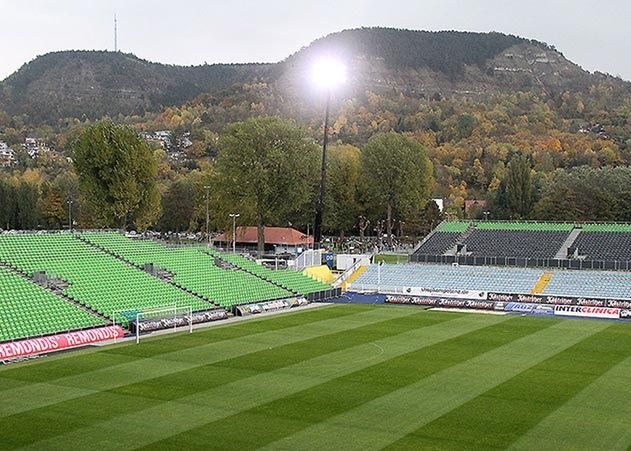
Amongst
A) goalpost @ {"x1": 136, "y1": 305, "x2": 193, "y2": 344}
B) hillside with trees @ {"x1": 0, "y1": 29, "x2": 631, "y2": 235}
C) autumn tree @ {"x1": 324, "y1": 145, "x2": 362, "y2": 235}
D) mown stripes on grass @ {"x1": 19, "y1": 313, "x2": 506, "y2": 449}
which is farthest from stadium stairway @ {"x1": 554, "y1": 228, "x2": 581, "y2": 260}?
goalpost @ {"x1": 136, "y1": 305, "x2": 193, "y2": 344}

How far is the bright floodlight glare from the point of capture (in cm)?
5278

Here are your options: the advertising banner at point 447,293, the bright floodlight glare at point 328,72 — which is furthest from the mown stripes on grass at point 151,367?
the bright floodlight glare at point 328,72

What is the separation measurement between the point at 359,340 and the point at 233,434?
48.0ft

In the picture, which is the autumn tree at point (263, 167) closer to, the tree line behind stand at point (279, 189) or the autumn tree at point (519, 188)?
the tree line behind stand at point (279, 189)

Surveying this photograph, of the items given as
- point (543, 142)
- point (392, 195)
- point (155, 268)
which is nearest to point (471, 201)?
point (543, 142)

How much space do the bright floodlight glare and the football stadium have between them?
1430cm

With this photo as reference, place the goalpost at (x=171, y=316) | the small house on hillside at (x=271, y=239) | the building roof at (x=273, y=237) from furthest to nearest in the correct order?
the building roof at (x=273, y=237), the small house on hillside at (x=271, y=239), the goalpost at (x=171, y=316)

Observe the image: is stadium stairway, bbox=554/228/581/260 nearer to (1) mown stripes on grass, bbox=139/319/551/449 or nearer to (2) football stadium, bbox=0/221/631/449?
(2) football stadium, bbox=0/221/631/449

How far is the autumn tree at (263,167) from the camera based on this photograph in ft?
201

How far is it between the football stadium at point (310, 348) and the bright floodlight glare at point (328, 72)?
46.9 ft

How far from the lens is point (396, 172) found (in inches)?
2938

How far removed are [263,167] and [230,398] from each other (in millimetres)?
41725

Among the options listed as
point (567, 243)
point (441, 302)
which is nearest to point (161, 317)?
point (441, 302)

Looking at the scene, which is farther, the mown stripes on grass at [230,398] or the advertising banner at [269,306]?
the advertising banner at [269,306]
